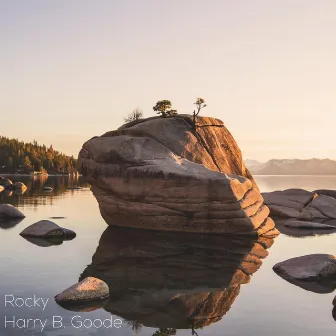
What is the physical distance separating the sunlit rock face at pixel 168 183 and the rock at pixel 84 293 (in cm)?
1134

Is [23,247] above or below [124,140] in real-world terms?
below

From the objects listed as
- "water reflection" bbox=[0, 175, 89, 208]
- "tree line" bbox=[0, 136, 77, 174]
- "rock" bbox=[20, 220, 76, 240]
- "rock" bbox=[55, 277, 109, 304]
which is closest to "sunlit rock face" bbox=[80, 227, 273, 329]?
"rock" bbox=[55, 277, 109, 304]

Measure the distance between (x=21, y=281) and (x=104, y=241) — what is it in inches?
304

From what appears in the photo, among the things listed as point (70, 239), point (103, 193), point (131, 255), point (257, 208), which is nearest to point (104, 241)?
point (70, 239)

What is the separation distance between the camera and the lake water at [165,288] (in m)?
9.35

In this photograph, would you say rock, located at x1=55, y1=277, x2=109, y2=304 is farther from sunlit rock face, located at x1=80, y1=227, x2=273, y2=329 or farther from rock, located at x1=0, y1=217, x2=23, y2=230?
rock, located at x1=0, y1=217, x2=23, y2=230

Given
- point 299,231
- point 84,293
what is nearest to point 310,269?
point 84,293

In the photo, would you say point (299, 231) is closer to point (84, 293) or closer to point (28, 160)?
point (84, 293)

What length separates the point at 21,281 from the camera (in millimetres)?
12500

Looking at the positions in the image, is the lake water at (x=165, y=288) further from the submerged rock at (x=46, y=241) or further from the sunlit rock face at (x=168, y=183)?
the sunlit rock face at (x=168, y=183)

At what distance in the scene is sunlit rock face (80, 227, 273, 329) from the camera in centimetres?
1012

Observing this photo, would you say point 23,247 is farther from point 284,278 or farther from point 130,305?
point 284,278

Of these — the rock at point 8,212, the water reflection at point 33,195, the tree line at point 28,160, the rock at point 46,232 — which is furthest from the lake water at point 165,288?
the tree line at point 28,160

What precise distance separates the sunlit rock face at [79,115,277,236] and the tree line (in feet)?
497
